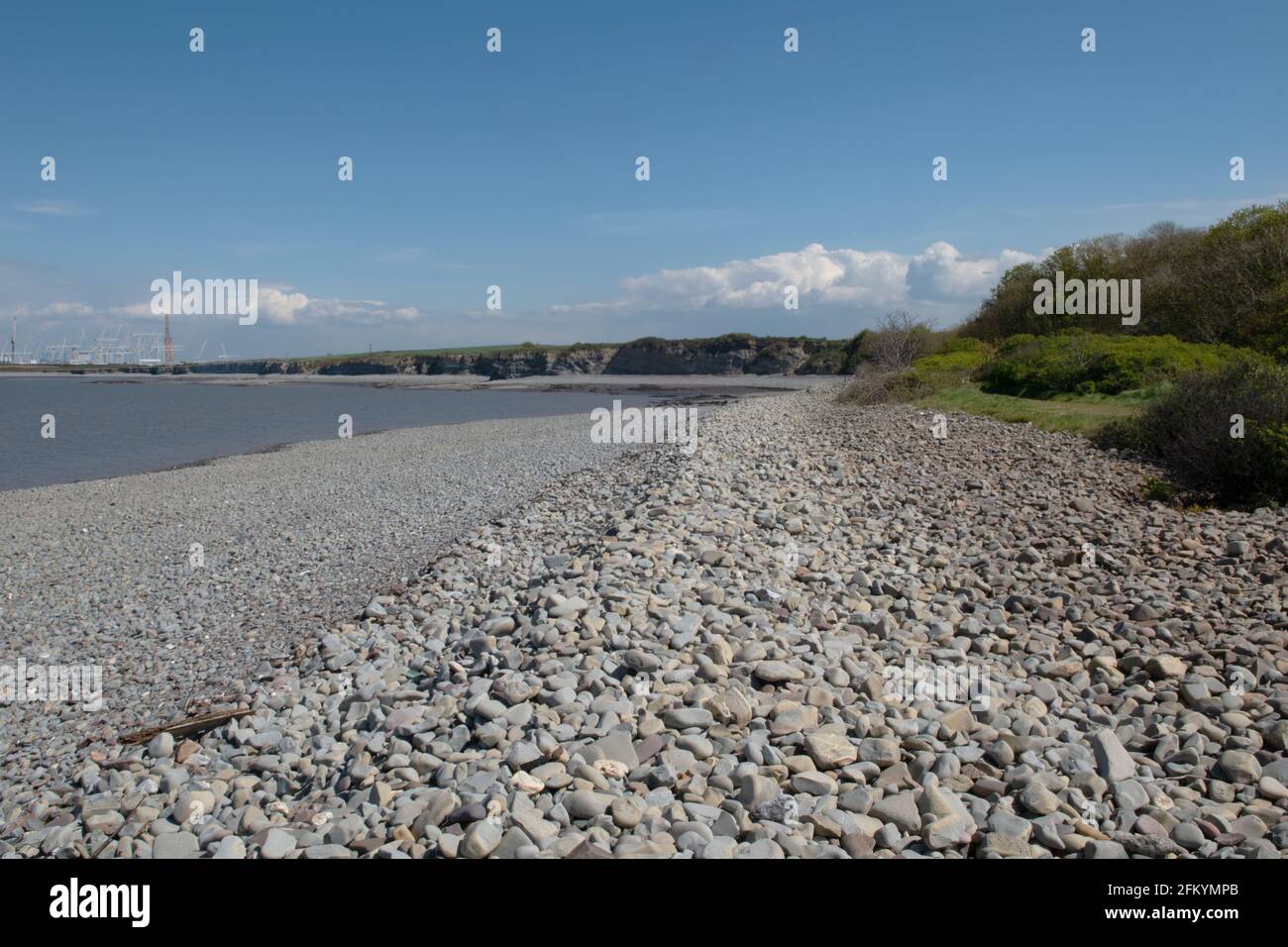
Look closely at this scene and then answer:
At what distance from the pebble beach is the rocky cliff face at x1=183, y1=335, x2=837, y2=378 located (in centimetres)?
9092

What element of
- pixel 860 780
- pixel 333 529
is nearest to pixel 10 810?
pixel 860 780

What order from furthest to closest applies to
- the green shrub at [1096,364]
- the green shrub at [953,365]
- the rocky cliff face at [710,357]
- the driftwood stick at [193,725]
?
1. the rocky cliff face at [710,357]
2. the green shrub at [953,365]
3. the green shrub at [1096,364]
4. the driftwood stick at [193,725]

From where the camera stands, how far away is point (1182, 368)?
19.5m

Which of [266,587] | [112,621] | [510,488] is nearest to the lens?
[112,621]

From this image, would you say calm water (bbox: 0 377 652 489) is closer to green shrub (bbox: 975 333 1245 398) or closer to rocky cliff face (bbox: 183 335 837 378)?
green shrub (bbox: 975 333 1245 398)

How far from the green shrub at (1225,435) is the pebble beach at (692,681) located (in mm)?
1175

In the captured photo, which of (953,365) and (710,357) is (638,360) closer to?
(710,357)

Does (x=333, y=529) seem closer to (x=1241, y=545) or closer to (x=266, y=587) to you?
(x=266, y=587)

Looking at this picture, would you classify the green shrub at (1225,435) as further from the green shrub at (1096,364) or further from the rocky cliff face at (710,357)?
the rocky cliff face at (710,357)

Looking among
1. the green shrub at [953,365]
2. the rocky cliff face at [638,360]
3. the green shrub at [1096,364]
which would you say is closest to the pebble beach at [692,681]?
the green shrub at [1096,364]

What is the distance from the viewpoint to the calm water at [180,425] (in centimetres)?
2650

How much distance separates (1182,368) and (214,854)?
2189 cm

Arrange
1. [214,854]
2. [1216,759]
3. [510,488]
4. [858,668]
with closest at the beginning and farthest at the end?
[214,854] → [1216,759] → [858,668] → [510,488]

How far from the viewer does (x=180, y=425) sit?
41.6 meters
